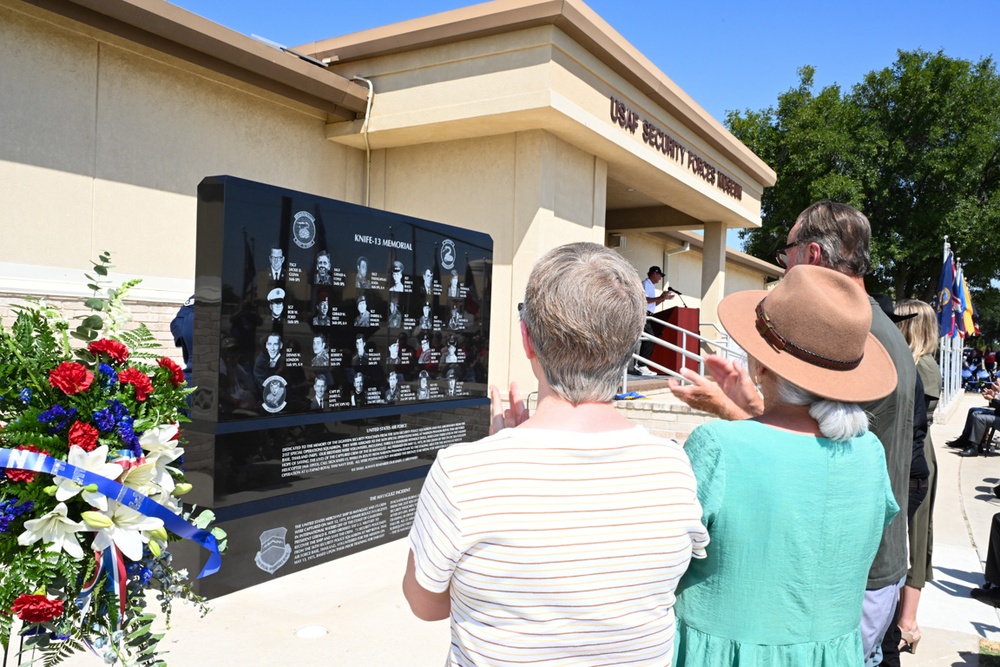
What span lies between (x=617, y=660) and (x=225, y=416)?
2580 millimetres

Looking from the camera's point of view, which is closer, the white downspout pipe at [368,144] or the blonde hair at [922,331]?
the blonde hair at [922,331]

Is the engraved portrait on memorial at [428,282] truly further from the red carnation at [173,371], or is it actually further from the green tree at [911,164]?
the green tree at [911,164]

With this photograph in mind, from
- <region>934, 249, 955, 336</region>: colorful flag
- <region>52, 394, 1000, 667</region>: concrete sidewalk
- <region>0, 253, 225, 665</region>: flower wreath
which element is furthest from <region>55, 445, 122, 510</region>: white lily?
<region>934, 249, 955, 336</region>: colorful flag

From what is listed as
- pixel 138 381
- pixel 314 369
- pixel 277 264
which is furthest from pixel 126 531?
pixel 314 369

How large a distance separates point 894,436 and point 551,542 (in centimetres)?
165

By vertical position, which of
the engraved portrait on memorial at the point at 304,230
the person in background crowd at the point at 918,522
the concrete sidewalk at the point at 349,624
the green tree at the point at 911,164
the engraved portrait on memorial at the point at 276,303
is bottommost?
the concrete sidewalk at the point at 349,624

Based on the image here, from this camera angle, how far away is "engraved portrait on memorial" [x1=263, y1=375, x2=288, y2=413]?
3.63 m

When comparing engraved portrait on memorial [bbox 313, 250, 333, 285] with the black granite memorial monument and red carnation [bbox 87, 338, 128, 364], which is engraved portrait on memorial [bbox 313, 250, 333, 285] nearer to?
the black granite memorial monument

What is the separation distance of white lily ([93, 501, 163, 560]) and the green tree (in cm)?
2868

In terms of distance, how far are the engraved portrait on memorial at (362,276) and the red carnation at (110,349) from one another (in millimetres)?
2162

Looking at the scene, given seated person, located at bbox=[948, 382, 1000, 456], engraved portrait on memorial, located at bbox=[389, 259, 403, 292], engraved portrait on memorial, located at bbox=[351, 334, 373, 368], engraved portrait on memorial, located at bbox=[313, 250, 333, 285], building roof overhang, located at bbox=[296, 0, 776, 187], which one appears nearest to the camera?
engraved portrait on memorial, located at bbox=[313, 250, 333, 285]

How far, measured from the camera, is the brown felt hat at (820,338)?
1713 millimetres

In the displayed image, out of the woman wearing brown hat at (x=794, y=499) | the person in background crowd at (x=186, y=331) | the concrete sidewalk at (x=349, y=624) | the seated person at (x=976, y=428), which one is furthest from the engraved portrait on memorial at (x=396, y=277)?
the seated person at (x=976, y=428)

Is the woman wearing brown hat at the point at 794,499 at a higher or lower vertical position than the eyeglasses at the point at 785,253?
lower
